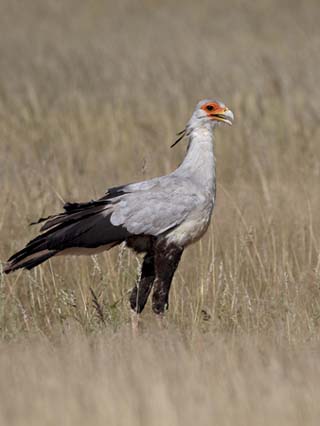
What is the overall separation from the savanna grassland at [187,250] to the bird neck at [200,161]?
2.23 ft

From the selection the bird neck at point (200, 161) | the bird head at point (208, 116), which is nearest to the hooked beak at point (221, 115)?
the bird head at point (208, 116)

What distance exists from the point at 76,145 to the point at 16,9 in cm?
976

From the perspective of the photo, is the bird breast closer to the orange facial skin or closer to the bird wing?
the bird wing

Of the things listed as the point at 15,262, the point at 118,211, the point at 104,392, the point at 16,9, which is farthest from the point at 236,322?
the point at 16,9

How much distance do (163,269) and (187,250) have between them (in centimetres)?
131

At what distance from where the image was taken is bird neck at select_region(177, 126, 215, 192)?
5.38m

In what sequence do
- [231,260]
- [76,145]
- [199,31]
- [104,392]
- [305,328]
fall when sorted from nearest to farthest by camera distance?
[104,392] < [305,328] < [231,260] < [76,145] < [199,31]

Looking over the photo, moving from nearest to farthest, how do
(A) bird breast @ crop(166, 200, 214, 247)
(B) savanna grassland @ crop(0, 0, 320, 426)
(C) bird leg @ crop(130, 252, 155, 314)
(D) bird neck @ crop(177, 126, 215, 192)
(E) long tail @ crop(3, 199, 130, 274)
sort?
(B) savanna grassland @ crop(0, 0, 320, 426)
(E) long tail @ crop(3, 199, 130, 274)
(A) bird breast @ crop(166, 200, 214, 247)
(D) bird neck @ crop(177, 126, 215, 192)
(C) bird leg @ crop(130, 252, 155, 314)

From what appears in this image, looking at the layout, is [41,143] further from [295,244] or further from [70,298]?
[70,298]

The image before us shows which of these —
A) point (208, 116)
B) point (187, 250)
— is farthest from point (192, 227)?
point (187, 250)

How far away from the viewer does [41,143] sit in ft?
33.2

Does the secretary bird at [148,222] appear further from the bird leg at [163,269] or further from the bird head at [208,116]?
the bird head at [208,116]

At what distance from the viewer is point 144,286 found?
222 inches

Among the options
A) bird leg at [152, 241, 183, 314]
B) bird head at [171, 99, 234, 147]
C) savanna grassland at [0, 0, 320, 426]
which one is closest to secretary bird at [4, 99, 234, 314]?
bird leg at [152, 241, 183, 314]
